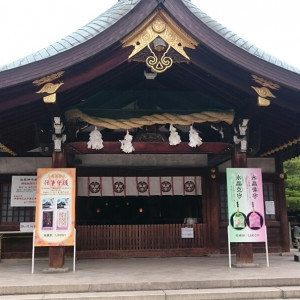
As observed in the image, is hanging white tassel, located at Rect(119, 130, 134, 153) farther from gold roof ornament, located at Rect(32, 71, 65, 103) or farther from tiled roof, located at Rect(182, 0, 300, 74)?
tiled roof, located at Rect(182, 0, 300, 74)

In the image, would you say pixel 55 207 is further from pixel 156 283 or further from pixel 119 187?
pixel 119 187

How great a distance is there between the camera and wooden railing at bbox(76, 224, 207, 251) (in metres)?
10.5

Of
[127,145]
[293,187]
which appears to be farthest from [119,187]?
[293,187]

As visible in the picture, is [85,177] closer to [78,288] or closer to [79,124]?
[79,124]

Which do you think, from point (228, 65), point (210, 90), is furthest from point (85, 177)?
point (228, 65)

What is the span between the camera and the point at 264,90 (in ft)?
25.4

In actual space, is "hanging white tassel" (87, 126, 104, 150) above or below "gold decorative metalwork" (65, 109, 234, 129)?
below

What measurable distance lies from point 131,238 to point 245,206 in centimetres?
360

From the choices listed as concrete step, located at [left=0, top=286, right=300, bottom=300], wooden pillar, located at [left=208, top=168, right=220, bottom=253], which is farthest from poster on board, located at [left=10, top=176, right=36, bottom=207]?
wooden pillar, located at [left=208, top=168, right=220, bottom=253]

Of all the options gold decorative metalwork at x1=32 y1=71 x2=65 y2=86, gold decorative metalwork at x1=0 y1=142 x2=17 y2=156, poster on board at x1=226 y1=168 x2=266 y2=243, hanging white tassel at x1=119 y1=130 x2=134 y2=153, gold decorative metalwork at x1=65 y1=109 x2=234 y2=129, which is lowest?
poster on board at x1=226 y1=168 x2=266 y2=243

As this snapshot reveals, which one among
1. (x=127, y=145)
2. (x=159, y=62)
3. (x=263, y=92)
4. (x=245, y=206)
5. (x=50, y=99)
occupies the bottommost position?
(x=245, y=206)

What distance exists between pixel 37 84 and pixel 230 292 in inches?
202

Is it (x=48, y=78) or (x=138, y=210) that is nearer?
(x=48, y=78)

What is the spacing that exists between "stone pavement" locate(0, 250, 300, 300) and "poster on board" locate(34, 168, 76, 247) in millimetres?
735
